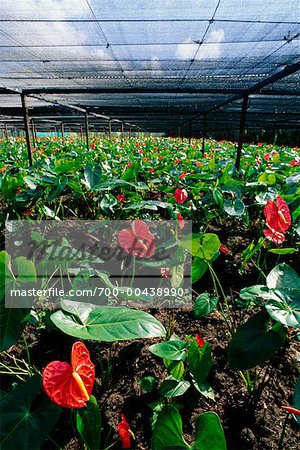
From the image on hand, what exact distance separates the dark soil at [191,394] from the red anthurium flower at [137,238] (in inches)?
14.0

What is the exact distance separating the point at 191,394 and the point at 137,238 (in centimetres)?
51

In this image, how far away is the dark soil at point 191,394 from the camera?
→ 839mm

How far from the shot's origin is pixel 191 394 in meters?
0.94

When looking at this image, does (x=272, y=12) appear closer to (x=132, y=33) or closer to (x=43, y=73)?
(x=132, y=33)

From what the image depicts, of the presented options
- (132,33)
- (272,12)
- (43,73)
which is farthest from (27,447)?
(43,73)

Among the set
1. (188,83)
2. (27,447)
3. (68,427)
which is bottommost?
(68,427)

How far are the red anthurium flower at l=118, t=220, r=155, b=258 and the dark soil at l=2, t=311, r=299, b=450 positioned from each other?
0.36 metres

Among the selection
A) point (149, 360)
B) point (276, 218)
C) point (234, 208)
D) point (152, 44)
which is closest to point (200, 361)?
point (149, 360)

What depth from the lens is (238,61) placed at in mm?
5672

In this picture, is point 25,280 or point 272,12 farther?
point 272,12

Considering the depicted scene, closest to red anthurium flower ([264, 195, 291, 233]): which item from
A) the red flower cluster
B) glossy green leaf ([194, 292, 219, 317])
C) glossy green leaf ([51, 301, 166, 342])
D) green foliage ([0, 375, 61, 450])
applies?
the red flower cluster

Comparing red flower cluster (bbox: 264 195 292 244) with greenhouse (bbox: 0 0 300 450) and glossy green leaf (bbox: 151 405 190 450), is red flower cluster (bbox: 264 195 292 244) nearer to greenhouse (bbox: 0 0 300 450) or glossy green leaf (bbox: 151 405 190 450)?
greenhouse (bbox: 0 0 300 450)

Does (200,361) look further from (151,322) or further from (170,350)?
(151,322)

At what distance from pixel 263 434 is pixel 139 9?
4.39 meters
